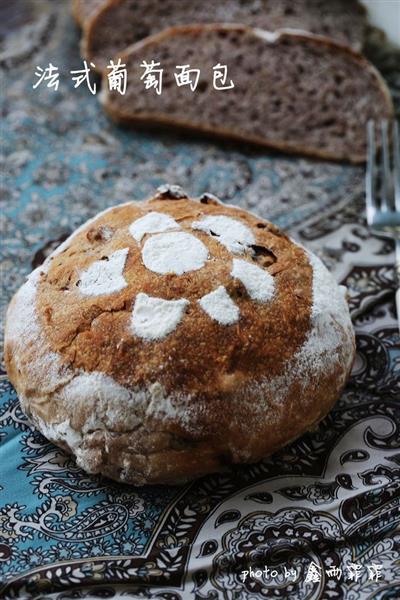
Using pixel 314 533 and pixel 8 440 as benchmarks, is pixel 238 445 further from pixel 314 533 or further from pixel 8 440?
pixel 8 440

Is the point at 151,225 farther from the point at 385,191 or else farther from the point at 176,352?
the point at 385,191

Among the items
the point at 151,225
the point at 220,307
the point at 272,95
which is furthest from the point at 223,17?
the point at 220,307

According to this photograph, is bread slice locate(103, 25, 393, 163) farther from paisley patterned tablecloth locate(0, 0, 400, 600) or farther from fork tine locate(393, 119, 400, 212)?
paisley patterned tablecloth locate(0, 0, 400, 600)

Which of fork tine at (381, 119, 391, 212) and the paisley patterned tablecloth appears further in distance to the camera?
fork tine at (381, 119, 391, 212)

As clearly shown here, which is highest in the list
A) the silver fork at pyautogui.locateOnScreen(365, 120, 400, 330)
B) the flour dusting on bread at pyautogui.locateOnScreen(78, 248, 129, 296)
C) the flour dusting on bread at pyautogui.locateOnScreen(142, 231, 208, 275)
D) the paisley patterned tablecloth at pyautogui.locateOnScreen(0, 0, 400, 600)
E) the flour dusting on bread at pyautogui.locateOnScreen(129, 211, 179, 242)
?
the flour dusting on bread at pyautogui.locateOnScreen(129, 211, 179, 242)

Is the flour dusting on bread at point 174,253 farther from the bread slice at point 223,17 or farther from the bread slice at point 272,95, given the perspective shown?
the bread slice at point 223,17

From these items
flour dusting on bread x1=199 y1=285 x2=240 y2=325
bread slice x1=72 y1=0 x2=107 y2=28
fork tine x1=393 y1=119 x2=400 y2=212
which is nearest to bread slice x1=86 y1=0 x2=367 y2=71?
bread slice x1=72 y1=0 x2=107 y2=28
